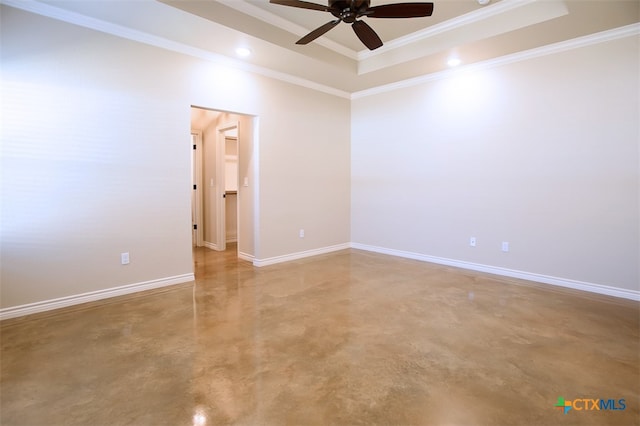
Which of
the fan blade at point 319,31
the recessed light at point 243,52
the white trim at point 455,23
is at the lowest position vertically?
the fan blade at point 319,31

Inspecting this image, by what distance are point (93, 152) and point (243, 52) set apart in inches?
76.1

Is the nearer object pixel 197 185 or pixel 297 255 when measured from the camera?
pixel 297 255

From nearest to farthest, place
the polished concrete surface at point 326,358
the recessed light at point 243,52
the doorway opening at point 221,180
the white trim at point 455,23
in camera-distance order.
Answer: the polished concrete surface at point 326,358
the white trim at point 455,23
the recessed light at point 243,52
the doorway opening at point 221,180

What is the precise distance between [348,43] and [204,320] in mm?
3654

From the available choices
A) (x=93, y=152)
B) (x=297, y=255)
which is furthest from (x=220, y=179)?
(x=93, y=152)

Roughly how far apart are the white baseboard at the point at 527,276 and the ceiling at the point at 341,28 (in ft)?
8.57

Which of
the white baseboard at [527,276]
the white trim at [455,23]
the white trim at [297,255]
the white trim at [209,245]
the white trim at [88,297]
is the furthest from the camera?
the white trim at [209,245]

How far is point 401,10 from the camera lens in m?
2.55

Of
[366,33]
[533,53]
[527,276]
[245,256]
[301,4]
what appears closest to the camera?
[301,4]

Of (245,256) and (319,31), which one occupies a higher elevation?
(319,31)

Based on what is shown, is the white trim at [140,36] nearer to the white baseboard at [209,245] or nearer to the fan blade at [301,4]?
the fan blade at [301,4]

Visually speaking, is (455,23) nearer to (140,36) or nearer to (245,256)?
(140,36)

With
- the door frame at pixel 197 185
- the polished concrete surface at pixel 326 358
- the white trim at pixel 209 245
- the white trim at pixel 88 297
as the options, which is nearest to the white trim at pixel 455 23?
the polished concrete surface at pixel 326 358

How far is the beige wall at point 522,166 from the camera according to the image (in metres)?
3.33
